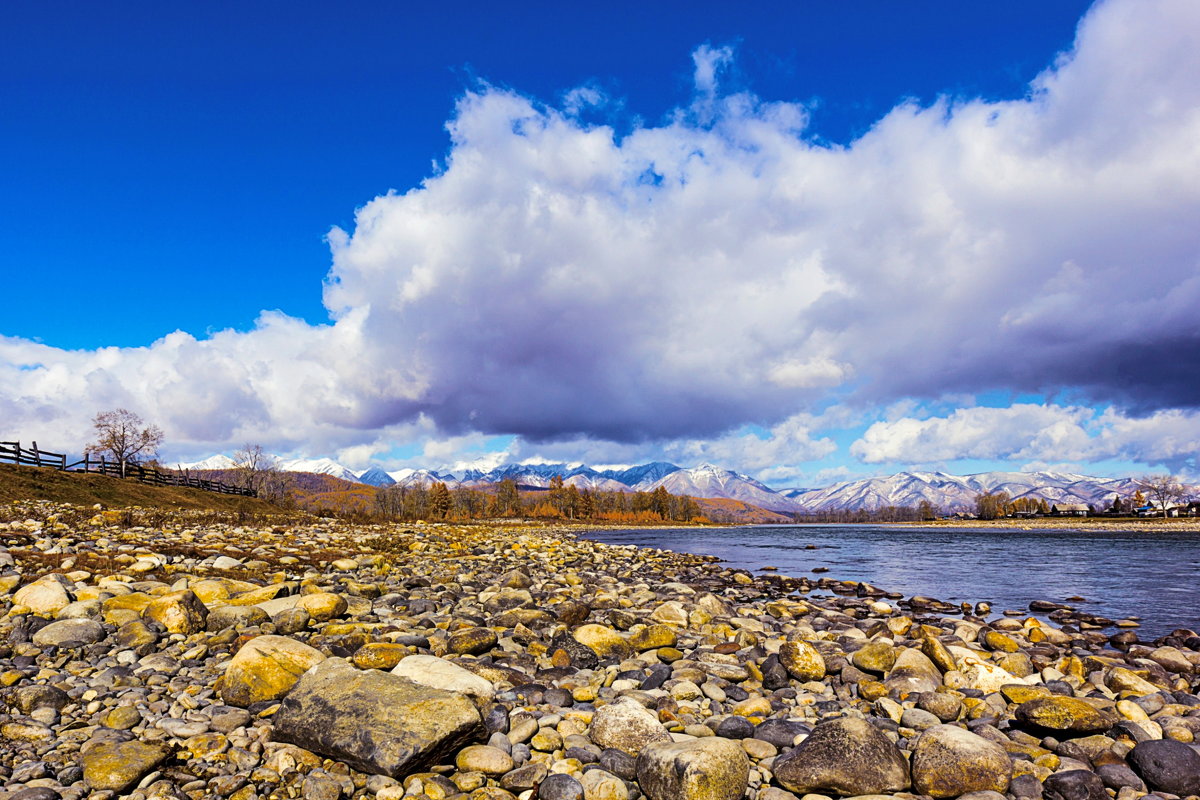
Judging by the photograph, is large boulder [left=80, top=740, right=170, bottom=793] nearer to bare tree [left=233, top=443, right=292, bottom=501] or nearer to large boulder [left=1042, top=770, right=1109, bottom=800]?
large boulder [left=1042, top=770, right=1109, bottom=800]

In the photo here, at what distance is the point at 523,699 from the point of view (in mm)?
7988

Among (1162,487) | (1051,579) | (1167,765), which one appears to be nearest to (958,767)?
(1167,765)

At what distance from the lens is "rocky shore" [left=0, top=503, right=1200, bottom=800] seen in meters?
5.75

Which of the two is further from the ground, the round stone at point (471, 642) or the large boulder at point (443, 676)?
the large boulder at point (443, 676)

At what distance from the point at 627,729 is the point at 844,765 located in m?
2.24

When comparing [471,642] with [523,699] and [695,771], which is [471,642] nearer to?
[523,699]

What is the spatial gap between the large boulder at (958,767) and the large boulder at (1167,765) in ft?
4.55

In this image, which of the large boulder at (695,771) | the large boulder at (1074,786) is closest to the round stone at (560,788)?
the large boulder at (695,771)

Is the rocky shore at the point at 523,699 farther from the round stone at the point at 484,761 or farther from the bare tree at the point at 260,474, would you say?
the bare tree at the point at 260,474

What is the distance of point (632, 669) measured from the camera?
9.61 m

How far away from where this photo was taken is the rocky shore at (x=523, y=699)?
5746 millimetres

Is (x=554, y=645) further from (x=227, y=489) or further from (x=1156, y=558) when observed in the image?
(x=227, y=489)

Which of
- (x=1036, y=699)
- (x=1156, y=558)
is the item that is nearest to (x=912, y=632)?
(x=1036, y=699)

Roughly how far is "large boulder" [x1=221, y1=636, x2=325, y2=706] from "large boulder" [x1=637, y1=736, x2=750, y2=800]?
4.39 m
